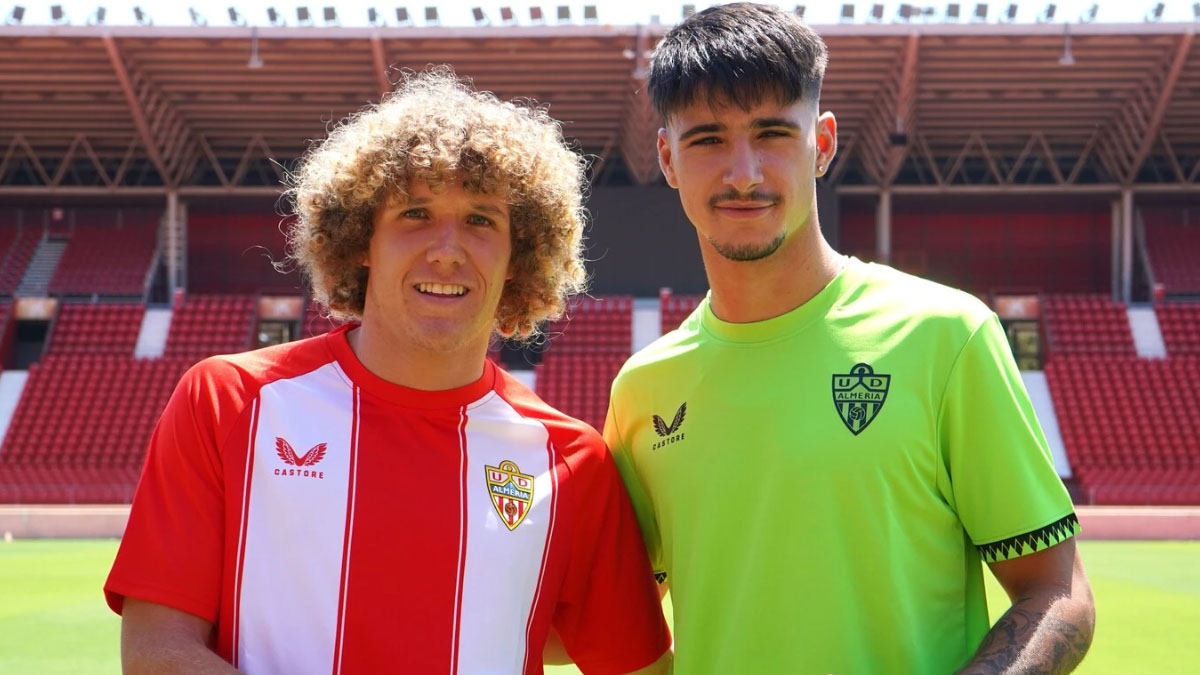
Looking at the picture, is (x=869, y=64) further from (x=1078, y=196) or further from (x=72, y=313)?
(x=72, y=313)

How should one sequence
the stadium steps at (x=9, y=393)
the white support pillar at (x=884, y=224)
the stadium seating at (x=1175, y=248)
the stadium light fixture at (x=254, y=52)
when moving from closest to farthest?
the stadium light fixture at (x=254, y=52)
the stadium steps at (x=9, y=393)
the white support pillar at (x=884, y=224)
the stadium seating at (x=1175, y=248)

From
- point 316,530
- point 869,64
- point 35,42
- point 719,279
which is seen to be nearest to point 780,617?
point 719,279

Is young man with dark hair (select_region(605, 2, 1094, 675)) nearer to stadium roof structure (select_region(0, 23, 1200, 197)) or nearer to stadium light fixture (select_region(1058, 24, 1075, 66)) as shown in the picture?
stadium roof structure (select_region(0, 23, 1200, 197))

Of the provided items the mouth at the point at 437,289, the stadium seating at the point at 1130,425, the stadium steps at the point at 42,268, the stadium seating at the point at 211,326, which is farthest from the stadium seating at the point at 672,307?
the mouth at the point at 437,289

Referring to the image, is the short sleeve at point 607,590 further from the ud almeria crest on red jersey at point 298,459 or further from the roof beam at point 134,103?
the roof beam at point 134,103

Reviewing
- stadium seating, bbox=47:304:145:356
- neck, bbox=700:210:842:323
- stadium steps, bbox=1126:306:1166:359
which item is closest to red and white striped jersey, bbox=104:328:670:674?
neck, bbox=700:210:842:323

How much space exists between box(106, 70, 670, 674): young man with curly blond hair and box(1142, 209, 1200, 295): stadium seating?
88.8 ft

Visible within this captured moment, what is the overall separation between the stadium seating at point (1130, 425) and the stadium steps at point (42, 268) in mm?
22823

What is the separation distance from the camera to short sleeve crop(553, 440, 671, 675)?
2756 mm

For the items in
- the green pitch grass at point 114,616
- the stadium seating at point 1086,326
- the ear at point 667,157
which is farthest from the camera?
the stadium seating at point 1086,326

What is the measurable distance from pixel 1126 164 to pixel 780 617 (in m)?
25.8

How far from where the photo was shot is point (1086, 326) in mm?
25359

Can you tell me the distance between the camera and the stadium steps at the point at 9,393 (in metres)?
23.3

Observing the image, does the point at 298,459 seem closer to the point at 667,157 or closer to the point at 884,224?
the point at 667,157
